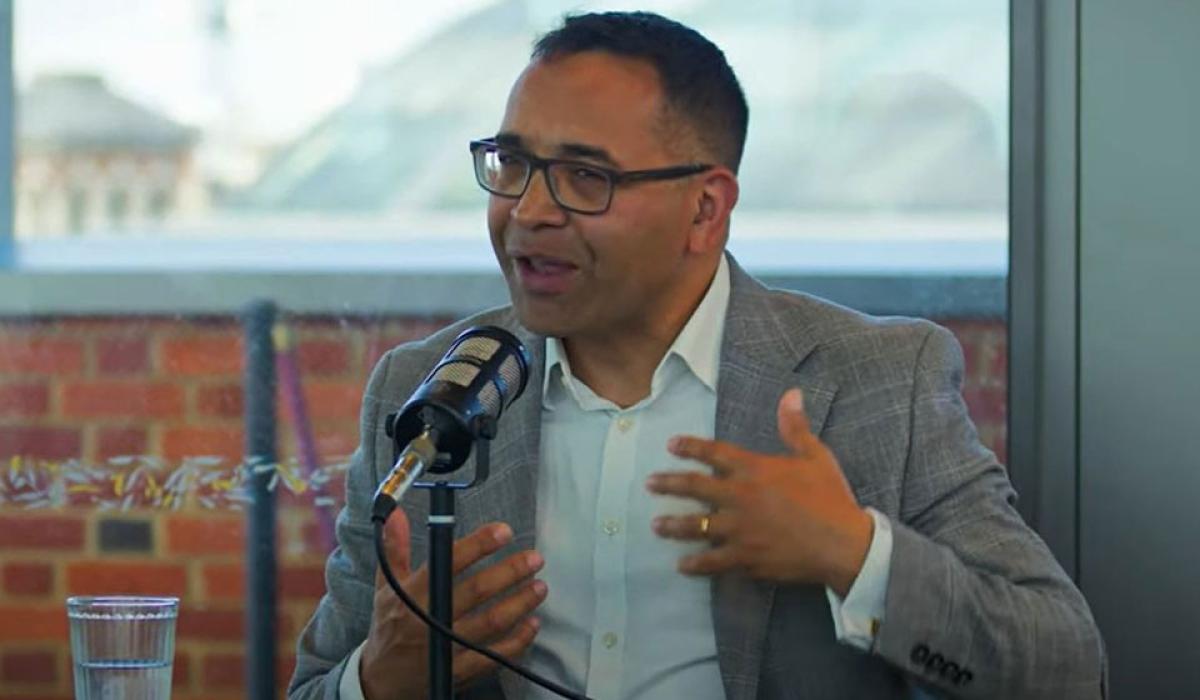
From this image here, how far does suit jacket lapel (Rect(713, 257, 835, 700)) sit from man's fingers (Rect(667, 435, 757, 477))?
0.71ft

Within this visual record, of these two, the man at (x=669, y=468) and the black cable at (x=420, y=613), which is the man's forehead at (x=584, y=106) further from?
the black cable at (x=420, y=613)

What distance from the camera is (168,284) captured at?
116 inches

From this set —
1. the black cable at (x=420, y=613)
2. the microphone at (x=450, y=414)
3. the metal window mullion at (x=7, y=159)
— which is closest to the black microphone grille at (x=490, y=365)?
the microphone at (x=450, y=414)

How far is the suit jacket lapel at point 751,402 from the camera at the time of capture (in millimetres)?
2484

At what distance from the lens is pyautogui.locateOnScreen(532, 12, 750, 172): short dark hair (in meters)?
2.59

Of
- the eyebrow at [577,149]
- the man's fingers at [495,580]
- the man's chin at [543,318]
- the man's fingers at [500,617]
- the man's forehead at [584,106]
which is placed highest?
the man's forehead at [584,106]

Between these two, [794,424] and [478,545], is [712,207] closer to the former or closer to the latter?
[794,424]

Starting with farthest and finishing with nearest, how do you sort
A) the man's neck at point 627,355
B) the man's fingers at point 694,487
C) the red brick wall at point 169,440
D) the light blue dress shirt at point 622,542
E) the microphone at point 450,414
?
the red brick wall at point 169,440 → the man's neck at point 627,355 → the light blue dress shirt at point 622,542 → the man's fingers at point 694,487 → the microphone at point 450,414

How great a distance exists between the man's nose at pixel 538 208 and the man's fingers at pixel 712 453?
37 cm

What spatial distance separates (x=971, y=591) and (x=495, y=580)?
529 mm

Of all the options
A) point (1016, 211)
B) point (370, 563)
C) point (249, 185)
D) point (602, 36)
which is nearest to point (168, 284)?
point (249, 185)

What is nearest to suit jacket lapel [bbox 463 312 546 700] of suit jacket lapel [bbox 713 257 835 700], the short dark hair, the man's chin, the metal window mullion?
the man's chin

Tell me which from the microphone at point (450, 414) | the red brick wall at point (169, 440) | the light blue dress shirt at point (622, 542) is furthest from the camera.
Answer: the red brick wall at point (169, 440)

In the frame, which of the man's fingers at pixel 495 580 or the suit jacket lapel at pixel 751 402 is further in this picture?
the suit jacket lapel at pixel 751 402
